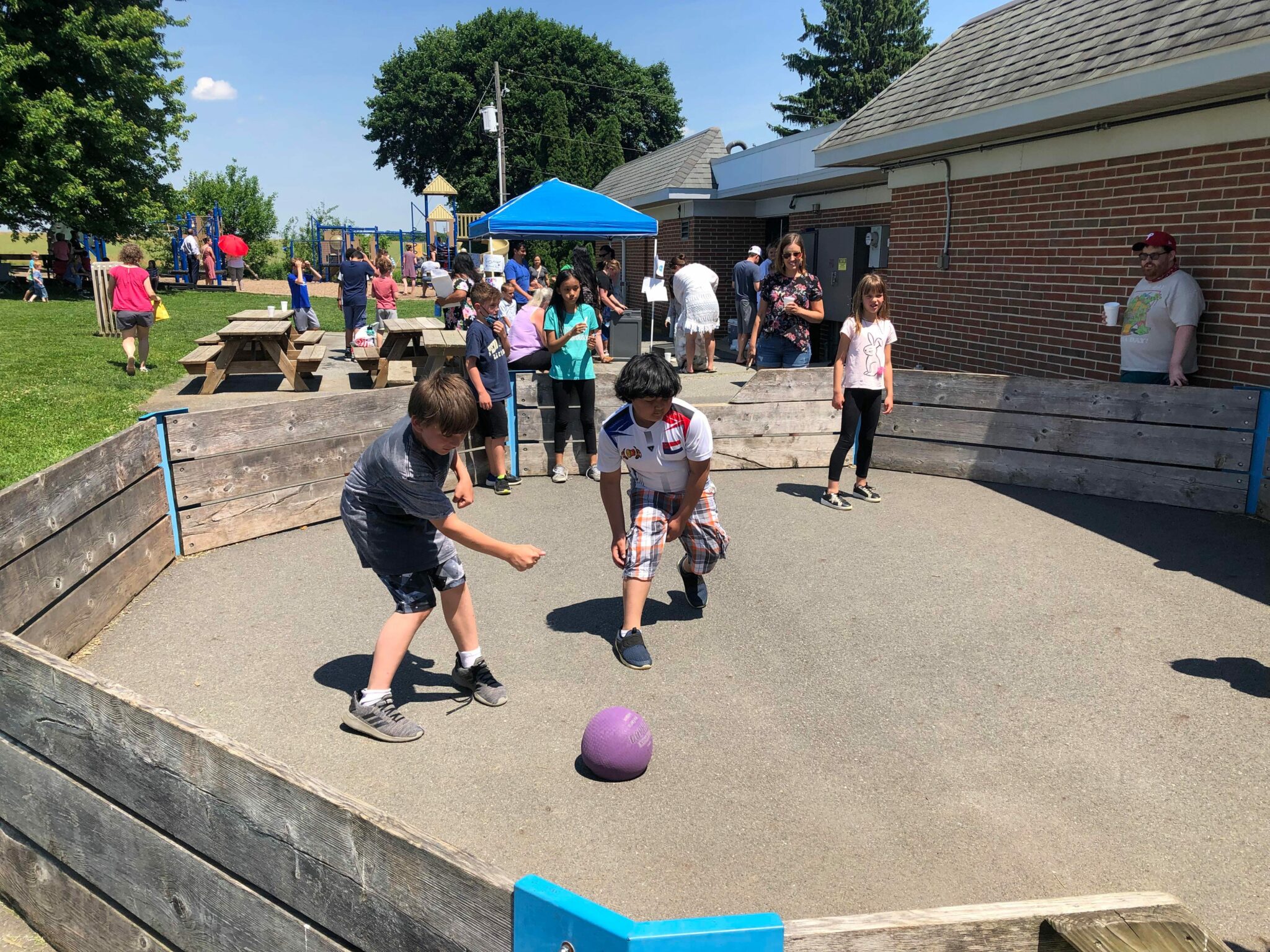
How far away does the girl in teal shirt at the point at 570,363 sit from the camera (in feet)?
27.9

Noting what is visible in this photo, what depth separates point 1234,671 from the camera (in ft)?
15.8

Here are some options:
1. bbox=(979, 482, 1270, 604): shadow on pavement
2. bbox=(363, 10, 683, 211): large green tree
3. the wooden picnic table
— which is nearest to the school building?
bbox=(979, 482, 1270, 604): shadow on pavement

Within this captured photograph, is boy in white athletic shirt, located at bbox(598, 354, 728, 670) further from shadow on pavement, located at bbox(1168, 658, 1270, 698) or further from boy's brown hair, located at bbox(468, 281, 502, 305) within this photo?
boy's brown hair, located at bbox(468, 281, 502, 305)

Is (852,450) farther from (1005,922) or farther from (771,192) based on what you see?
Result: (771,192)

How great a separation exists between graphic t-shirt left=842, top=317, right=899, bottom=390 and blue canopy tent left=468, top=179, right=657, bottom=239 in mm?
7329

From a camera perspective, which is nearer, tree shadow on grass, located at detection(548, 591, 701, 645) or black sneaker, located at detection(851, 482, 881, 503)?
tree shadow on grass, located at detection(548, 591, 701, 645)

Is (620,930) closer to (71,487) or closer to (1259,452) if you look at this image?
(71,487)

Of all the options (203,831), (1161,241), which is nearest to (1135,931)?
(203,831)

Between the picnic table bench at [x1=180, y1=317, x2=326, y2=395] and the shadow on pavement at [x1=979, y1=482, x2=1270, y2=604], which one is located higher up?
the picnic table bench at [x1=180, y1=317, x2=326, y2=395]

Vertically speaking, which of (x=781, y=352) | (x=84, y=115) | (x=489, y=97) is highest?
(x=489, y=97)

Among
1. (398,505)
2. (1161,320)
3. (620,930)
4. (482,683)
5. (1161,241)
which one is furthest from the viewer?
(1161,320)

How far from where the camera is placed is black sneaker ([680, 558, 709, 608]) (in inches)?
223

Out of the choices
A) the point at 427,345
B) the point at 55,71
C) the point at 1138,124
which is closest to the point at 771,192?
the point at 427,345

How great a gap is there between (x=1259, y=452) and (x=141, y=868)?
7773mm
